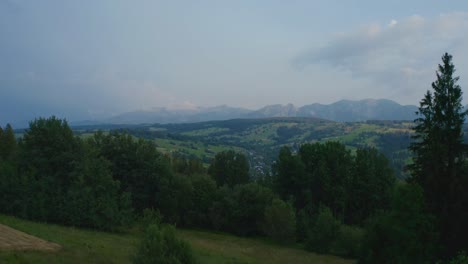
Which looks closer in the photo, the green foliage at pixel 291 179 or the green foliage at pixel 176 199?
the green foliage at pixel 176 199

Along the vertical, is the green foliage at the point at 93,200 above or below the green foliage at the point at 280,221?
above

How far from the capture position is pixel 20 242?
Result: 2192 centimetres

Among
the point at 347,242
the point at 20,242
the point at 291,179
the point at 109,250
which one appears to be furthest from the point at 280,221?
the point at 20,242

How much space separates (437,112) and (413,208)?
32.8ft

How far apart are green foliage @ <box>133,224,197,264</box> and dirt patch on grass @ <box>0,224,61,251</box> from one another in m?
9.78

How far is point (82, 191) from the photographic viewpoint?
37.6 metres

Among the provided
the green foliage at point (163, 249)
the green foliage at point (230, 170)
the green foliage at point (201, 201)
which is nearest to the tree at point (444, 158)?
the green foliage at point (163, 249)

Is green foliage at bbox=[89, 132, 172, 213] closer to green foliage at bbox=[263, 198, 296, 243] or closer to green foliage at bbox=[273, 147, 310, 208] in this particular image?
green foliage at bbox=[263, 198, 296, 243]

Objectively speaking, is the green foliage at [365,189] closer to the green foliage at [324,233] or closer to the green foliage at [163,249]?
the green foliage at [324,233]

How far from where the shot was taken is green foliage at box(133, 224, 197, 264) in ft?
48.1

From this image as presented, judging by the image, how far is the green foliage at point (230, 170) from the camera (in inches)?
3142

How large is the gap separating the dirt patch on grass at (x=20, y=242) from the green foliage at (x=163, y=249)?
9782 mm

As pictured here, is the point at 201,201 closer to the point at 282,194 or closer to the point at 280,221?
the point at 280,221

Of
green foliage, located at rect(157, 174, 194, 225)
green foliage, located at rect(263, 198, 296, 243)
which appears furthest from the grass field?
green foliage, located at rect(157, 174, 194, 225)
